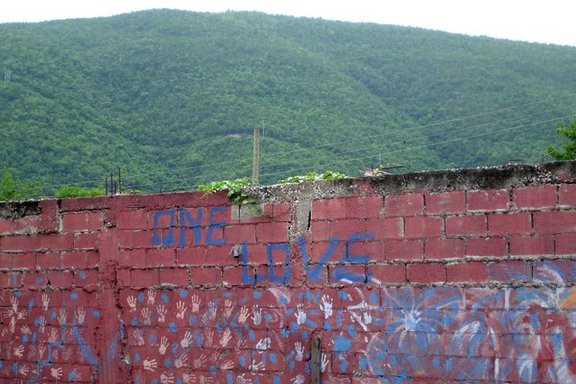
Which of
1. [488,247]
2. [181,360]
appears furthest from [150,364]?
[488,247]

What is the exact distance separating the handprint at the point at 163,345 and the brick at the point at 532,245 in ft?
8.19

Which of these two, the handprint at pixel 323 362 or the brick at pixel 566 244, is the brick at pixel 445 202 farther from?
the handprint at pixel 323 362

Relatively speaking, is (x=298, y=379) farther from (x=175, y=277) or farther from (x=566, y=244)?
(x=566, y=244)

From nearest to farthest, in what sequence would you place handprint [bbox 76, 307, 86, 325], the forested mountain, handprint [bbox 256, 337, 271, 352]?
handprint [bbox 256, 337, 271, 352]
handprint [bbox 76, 307, 86, 325]
the forested mountain

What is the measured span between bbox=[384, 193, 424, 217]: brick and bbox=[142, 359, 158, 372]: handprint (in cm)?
202

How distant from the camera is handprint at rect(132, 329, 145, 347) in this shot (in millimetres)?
5898

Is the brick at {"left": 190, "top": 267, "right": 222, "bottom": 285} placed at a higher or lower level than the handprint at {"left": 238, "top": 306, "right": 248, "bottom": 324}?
higher

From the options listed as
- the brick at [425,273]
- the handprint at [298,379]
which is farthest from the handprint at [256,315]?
the brick at [425,273]

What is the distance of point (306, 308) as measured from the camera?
5.27 m

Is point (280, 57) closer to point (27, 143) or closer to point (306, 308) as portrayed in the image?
point (27, 143)

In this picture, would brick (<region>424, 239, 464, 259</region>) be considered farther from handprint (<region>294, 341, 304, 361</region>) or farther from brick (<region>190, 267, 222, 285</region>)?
brick (<region>190, 267, 222, 285</region>)

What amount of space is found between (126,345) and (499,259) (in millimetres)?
2791

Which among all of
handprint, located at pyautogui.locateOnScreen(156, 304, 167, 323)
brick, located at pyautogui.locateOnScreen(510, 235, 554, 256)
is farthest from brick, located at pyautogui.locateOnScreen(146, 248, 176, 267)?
brick, located at pyautogui.locateOnScreen(510, 235, 554, 256)

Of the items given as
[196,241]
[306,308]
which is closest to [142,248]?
[196,241]
